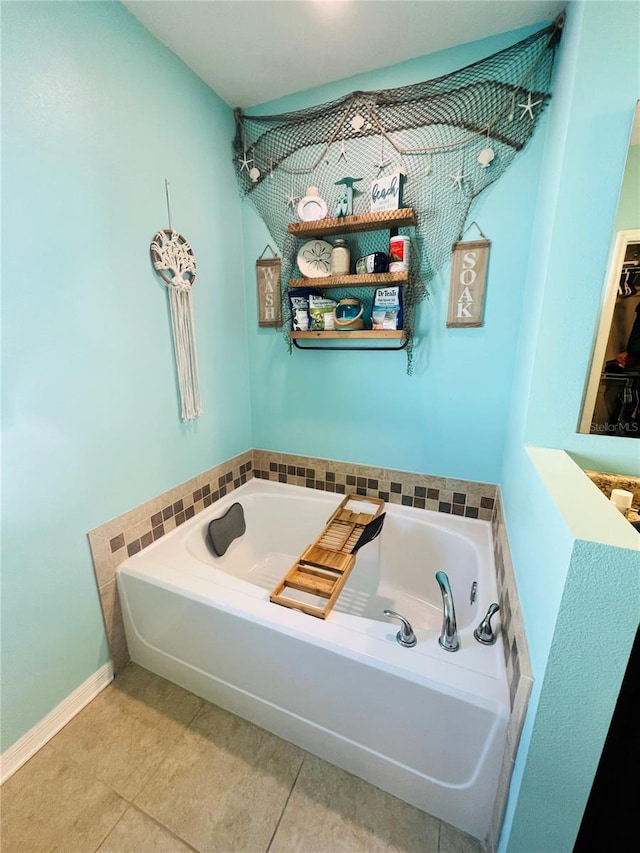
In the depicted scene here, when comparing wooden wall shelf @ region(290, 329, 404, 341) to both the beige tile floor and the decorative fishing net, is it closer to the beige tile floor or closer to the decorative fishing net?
the decorative fishing net

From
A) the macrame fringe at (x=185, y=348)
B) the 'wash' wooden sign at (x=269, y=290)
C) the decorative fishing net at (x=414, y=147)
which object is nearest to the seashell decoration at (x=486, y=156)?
the decorative fishing net at (x=414, y=147)

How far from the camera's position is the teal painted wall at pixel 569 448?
2.09ft

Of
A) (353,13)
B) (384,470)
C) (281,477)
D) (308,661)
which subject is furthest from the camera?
(281,477)

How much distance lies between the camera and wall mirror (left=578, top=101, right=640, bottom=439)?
930 mm

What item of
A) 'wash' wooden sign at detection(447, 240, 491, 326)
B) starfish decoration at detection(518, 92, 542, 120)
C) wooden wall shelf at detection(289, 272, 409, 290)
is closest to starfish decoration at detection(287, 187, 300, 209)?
wooden wall shelf at detection(289, 272, 409, 290)

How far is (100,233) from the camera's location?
120 cm

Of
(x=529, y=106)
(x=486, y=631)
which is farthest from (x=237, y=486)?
(x=529, y=106)

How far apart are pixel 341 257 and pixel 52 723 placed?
2.23 metres

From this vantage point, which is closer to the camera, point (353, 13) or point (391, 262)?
point (353, 13)

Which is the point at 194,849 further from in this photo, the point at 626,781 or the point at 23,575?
the point at 626,781

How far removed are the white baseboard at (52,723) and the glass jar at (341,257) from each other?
205 cm

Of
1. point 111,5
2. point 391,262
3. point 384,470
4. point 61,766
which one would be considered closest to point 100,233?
point 111,5

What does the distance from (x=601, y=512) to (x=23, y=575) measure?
1.64 metres

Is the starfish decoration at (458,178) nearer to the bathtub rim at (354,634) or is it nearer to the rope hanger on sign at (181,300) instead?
the rope hanger on sign at (181,300)
